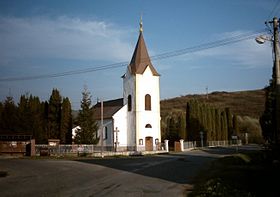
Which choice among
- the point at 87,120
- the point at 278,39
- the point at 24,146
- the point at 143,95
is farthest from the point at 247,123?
the point at 278,39

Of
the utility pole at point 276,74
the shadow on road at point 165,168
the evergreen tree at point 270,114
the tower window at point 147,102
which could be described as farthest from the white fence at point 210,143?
the utility pole at point 276,74

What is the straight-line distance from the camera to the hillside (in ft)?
389

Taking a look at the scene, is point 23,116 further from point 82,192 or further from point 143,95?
point 82,192

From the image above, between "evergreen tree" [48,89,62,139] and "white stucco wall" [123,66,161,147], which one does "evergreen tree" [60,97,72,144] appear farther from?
"white stucco wall" [123,66,161,147]

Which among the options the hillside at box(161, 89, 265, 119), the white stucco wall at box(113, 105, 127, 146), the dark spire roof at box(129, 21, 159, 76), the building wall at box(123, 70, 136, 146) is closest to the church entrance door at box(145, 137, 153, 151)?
the building wall at box(123, 70, 136, 146)

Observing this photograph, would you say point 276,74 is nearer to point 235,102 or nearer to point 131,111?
point 131,111

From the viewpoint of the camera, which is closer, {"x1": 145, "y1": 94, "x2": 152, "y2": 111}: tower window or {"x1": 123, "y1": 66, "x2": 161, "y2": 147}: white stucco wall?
{"x1": 123, "y1": 66, "x2": 161, "y2": 147}: white stucco wall

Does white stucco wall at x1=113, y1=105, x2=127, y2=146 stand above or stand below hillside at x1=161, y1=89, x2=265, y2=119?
below

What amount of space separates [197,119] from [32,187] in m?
49.8

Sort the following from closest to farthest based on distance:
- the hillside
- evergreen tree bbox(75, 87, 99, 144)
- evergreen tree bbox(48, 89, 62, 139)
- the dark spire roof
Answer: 1. evergreen tree bbox(75, 87, 99, 144)
2. the dark spire roof
3. evergreen tree bbox(48, 89, 62, 139)
4. the hillside

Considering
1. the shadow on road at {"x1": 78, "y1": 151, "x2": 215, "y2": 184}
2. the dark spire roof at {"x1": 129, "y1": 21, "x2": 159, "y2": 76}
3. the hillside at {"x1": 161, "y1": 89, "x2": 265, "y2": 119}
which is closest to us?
the shadow on road at {"x1": 78, "y1": 151, "x2": 215, "y2": 184}

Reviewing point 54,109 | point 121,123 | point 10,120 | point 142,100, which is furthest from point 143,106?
point 10,120

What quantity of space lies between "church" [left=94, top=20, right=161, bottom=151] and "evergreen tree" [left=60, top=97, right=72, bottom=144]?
4764 mm

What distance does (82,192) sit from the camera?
13.6m
